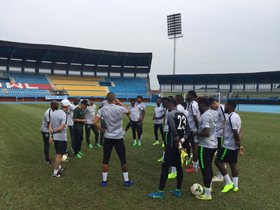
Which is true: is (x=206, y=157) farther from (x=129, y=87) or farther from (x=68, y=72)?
(x=68, y=72)

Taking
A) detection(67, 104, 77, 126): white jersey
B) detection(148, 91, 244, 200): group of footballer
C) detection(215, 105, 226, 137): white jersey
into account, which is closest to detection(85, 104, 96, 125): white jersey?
detection(67, 104, 77, 126): white jersey

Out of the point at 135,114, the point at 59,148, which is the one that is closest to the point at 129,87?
the point at 135,114

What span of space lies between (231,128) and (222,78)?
6871 centimetres

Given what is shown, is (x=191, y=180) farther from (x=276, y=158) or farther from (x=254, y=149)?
(x=254, y=149)

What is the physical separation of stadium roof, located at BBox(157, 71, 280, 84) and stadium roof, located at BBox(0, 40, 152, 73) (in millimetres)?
7552

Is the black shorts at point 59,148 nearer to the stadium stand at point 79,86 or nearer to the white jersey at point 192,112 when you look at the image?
the white jersey at point 192,112

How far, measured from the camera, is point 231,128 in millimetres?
6309

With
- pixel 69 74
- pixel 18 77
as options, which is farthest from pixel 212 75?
pixel 18 77

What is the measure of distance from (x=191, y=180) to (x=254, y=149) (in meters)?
5.60

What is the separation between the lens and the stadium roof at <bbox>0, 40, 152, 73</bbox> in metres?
58.2

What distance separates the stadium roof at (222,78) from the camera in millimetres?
64875

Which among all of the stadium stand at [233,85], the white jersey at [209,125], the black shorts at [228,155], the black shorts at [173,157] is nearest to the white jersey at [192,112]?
the black shorts at [228,155]

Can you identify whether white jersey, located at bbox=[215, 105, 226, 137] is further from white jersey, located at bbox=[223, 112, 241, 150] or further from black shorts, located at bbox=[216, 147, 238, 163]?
black shorts, located at bbox=[216, 147, 238, 163]

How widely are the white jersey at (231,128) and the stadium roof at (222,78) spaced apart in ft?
206
